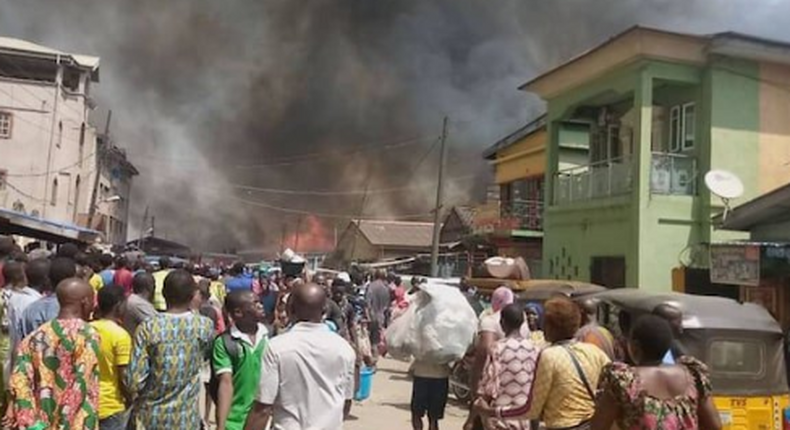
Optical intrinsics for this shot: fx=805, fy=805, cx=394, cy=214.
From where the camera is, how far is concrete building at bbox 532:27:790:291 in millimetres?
14680

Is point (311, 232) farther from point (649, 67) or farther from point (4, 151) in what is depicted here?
point (649, 67)

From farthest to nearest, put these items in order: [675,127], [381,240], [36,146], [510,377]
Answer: [381,240], [36,146], [675,127], [510,377]

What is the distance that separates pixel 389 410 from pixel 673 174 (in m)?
8.74

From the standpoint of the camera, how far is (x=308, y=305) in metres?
3.35

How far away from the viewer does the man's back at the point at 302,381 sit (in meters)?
3.25

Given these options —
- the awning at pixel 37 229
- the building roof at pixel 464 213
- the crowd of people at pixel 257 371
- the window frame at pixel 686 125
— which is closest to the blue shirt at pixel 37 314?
the crowd of people at pixel 257 371

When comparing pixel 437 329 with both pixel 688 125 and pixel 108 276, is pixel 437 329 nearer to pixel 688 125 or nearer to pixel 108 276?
pixel 108 276

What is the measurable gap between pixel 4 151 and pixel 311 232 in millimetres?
20271

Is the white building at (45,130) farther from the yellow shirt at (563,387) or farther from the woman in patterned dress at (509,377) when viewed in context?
the yellow shirt at (563,387)

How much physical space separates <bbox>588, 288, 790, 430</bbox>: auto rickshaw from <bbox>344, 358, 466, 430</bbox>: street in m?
2.79

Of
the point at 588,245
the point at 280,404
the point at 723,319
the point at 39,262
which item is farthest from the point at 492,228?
the point at 280,404

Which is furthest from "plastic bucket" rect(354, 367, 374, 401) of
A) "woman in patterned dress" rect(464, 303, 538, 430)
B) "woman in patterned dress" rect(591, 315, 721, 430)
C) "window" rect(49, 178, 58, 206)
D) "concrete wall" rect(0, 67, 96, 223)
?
"window" rect(49, 178, 58, 206)

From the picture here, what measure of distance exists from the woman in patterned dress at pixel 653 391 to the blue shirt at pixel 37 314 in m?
3.01

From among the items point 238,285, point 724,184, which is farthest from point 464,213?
point 238,285
